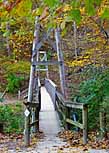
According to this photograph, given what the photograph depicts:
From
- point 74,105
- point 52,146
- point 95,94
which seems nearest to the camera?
point 52,146

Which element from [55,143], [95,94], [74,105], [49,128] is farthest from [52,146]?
[95,94]

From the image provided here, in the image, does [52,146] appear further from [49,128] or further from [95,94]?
[95,94]

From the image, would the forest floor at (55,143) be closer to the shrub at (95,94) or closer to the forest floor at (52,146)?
the forest floor at (52,146)

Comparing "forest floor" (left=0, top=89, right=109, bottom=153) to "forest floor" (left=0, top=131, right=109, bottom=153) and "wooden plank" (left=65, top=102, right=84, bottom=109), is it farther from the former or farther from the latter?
"wooden plank" (left=65, top=102, right=84, bottom=109)

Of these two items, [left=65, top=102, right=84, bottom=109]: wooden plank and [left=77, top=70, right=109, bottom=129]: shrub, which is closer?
[left=65, top=102, right=84, bottom=109]: wooden plank

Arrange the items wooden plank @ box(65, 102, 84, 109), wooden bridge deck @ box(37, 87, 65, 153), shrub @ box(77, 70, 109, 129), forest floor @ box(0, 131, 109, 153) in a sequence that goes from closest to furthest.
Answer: forest floor @ box(0, 131, 109, 153) < wooden bridge deck @ box(37, 87, 65, 153) < wooden plank @ box(65, 102, 84, 109) < shrub @ box(77, 70, 109, 129)

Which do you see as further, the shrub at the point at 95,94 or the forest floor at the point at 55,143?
the shrub at the point at 95,94

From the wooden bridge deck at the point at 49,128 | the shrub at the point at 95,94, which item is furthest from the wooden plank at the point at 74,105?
the wooden bridge deck at the point at 49,128

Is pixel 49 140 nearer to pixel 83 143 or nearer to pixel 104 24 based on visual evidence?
pixel 83 143

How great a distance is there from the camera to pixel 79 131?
927cm

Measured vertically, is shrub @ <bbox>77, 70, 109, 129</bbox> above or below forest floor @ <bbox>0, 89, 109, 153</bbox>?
above

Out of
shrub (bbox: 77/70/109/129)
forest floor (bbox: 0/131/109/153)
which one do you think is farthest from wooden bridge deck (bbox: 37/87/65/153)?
shrub (bbox: 77/70/109/129)

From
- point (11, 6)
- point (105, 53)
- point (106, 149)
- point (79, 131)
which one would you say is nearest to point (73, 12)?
point (11, 6)

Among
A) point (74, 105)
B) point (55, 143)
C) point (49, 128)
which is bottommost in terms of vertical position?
point (49, 128)
